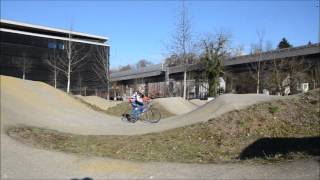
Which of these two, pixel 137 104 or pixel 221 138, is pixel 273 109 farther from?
pixel 137 104

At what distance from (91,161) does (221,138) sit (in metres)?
5.00

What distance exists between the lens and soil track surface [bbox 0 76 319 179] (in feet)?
32.1

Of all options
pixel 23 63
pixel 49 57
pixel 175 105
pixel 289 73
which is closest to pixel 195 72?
pixel 289 73

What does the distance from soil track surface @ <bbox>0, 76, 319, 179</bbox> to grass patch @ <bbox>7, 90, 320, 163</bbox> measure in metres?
1.03

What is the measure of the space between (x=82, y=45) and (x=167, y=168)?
10533 centimetres

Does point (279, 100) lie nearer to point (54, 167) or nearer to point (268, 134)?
point (268, 134)

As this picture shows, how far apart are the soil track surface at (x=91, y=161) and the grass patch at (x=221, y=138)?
1.03 meters

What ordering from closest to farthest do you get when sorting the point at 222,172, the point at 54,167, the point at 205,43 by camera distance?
the point at 222,172
the point at 54,167
the point at 205,43

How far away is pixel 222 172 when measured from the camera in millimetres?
10016

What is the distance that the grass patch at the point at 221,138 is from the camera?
13.3 metres

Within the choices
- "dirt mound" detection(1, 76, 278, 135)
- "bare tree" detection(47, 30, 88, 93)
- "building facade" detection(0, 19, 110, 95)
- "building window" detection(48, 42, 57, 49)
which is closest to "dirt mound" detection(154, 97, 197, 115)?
"dirt mound" detection(1, 76, 278, 135)

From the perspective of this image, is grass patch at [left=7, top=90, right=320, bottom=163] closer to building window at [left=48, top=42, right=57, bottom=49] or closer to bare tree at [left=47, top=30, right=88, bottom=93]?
bare tree at [left=47, top=30, right=88, bottom=93]

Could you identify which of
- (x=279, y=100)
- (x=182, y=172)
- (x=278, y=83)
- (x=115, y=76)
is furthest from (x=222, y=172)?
(x=115, y=76)

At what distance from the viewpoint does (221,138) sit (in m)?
A: 15.3
